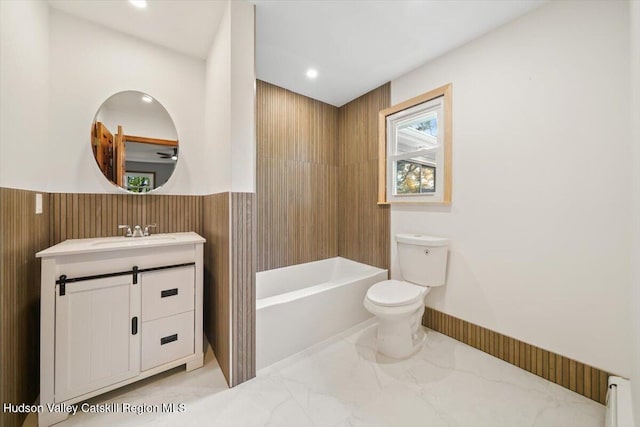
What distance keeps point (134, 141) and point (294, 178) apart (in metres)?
1.44

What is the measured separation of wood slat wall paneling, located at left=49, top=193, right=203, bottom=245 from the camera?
1.63 meters

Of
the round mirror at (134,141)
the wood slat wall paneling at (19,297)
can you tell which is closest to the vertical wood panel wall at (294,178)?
the round mirror at (134,141)

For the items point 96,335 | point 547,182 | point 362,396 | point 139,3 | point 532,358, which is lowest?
point 362,396

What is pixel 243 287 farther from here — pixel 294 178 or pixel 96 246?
pixel 294 178

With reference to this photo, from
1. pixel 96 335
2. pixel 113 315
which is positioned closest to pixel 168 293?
pixel 113 315

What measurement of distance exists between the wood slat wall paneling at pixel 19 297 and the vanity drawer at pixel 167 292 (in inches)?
20.1

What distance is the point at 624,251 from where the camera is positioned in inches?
51.1

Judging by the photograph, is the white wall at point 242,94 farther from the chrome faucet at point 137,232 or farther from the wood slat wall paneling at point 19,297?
the wood slat wall paneling at point 19,297

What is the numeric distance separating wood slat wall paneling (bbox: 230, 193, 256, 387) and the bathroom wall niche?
151 centimetres

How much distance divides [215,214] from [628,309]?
2.57m

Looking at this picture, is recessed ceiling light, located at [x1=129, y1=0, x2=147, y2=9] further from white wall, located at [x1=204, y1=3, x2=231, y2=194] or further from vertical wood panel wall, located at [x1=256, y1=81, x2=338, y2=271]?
vertical wood panel wall, located at [x1=256, y1=81, x2=338, y2=271]

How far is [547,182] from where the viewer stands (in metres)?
1.54

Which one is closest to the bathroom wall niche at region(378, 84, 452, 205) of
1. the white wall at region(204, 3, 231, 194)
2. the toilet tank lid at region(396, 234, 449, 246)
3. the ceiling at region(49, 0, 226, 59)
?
the toilet tank lid at region(396, 234, 449, 246)

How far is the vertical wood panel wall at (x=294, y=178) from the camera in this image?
96.8 inches
